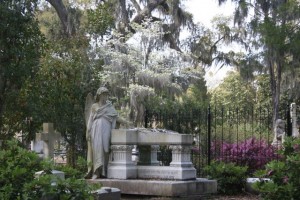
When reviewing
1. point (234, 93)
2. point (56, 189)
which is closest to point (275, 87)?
point (234, 93)

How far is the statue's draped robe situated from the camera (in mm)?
12578

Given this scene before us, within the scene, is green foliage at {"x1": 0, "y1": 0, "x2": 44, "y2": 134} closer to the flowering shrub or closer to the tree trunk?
the flowering shrub

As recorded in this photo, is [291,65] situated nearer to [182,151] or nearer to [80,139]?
[80,139]

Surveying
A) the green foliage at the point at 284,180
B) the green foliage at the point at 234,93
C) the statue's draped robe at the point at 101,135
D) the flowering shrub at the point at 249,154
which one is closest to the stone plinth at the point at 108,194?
the statue's draped robe at the point at 101,135

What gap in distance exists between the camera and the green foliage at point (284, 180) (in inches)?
320

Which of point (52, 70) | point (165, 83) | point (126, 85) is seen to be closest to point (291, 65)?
point (165, 83)

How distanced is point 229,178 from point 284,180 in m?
5.67

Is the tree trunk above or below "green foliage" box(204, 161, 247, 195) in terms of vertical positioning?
above

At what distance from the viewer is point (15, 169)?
667cm

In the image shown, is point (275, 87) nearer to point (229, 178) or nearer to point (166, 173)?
point (229, 178)

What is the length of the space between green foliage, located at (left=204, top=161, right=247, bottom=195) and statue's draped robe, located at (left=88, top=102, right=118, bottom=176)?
3086 millimetres

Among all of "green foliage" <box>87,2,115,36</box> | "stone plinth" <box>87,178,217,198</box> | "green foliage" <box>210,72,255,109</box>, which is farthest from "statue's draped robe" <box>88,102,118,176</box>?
"green foliage" <box>210,72,255,109</box>

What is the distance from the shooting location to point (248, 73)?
33719 mm

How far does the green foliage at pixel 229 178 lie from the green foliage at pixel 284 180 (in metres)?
5.41
